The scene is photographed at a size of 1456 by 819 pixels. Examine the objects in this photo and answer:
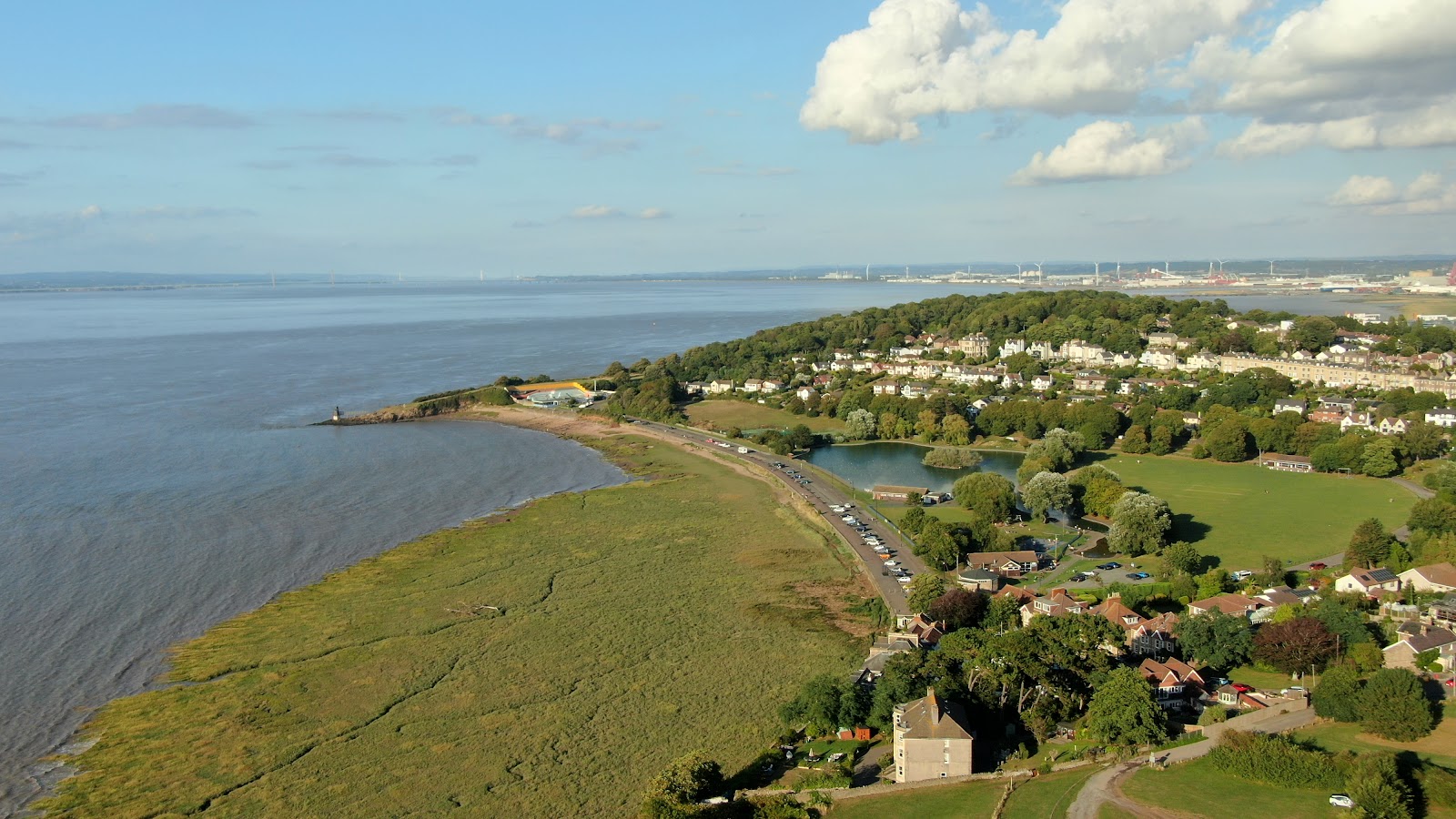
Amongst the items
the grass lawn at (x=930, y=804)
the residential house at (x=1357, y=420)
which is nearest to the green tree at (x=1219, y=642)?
the grass lawn at (x=930, y=804)

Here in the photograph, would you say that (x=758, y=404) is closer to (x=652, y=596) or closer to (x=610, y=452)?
(x=610, y=452)

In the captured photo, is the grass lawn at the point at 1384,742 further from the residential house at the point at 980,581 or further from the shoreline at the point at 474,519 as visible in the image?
the shoreline at the point at 474,519

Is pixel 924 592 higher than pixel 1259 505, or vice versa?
pixel 924 592

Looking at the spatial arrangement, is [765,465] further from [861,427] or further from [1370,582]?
[1370,582]

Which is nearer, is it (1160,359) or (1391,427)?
(1391,427)

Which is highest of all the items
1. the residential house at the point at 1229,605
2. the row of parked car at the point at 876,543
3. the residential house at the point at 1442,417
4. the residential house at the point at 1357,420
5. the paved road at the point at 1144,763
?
the residential house at the point at 1442,417

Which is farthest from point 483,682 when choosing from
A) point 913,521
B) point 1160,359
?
point 1160,359
